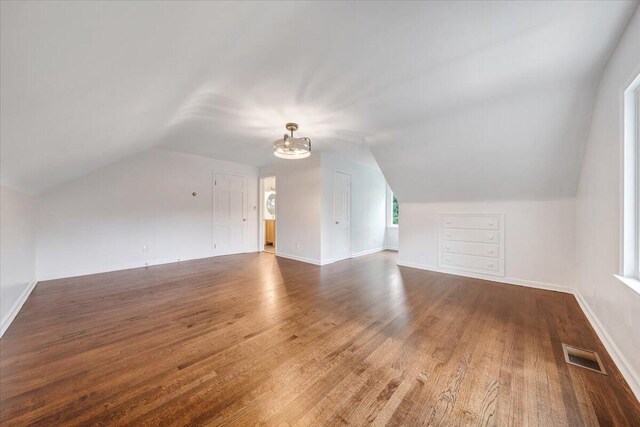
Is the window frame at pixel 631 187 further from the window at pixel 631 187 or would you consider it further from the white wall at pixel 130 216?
the white wall at pixel 130 216

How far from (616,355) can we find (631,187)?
115 cm

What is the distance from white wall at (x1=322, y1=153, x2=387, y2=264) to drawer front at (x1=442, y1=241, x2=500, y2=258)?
2.04 metres

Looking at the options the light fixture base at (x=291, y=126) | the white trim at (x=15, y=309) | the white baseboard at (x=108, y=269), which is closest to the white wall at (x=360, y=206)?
the light fixture base at (x=291, y=126)

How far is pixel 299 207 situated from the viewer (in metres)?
5.06

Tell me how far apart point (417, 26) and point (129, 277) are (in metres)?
4.73

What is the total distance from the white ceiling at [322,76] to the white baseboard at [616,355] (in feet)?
5.34

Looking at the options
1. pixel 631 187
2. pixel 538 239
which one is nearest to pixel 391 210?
pixel 538 239

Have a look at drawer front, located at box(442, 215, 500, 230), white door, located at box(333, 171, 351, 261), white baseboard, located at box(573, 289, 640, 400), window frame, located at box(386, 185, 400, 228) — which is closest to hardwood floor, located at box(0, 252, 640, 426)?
white baseboard, located at box(573, 289, 640, 400)

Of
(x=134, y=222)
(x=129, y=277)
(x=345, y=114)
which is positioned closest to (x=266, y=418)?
(x=345, y=114)

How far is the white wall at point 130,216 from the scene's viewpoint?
141 inches

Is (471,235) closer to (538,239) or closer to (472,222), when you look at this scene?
(472,222)

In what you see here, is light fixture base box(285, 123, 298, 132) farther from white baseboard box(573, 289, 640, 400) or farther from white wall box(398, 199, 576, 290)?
white baseboard box(573, 289, 640, 400)

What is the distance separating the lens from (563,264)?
302 centimetres

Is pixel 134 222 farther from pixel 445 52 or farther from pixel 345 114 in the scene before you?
pixel 445 52
